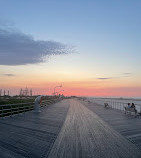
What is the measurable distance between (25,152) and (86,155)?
70.2 inches

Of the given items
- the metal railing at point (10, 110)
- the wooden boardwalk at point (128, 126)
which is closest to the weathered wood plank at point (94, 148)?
the wooden boardwalk at point (128, 126)

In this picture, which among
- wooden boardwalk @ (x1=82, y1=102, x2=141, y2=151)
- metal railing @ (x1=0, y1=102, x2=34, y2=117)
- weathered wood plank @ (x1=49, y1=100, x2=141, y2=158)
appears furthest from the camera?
metal railing @ (x1=0, y1=102, x2=34, y2=117)

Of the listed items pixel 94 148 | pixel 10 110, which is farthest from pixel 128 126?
pixel 10 110

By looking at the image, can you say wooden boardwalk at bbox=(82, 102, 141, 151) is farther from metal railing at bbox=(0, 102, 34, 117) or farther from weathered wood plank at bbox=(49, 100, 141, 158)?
metal railing at bbox=(0, 102, 34, 117)

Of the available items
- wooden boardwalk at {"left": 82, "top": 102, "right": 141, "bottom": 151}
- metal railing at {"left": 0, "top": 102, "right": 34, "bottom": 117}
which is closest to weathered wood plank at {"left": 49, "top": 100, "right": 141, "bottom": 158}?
wooden boardwalk at {"left": 82, "top": 102, "right": 141, "bottom": 151}

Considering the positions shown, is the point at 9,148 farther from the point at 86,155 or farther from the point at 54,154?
the point at 86,155

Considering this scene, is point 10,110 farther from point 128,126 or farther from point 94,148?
point 94,148

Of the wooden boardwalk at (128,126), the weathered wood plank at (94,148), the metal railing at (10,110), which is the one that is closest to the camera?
the weathered wood plank at (94,148)

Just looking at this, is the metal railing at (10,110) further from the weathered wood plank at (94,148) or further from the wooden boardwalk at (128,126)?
the wooden boardwalk at (128,126)

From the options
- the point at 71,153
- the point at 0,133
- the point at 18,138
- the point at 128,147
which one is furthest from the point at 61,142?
the point at 0,133

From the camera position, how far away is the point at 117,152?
5137 mm

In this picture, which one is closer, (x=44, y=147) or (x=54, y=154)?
(x=54, y=154)

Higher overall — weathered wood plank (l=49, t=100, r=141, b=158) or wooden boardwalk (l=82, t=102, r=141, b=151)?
weathered wood plank (l=49, t=100, r=141, b=158)

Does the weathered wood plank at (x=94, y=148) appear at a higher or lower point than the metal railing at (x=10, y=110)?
lower
